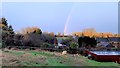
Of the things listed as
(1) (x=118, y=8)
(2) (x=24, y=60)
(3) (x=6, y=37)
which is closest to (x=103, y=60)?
(1) (x=118, y=8)

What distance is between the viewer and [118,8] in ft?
20.9

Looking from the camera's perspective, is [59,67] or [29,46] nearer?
[59,67]

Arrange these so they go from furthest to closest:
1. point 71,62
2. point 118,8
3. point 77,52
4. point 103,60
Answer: point 77,52 < point 118,8 < point 103,60 < point 71,62

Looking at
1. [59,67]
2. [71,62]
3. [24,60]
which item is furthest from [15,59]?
[71,62]

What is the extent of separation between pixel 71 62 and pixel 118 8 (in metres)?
2.58

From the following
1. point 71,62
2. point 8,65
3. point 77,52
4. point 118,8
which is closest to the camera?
point 8,65

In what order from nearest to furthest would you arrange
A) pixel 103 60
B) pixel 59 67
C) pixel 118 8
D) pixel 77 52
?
pixel 59 67 < pixel 103 60 < pixel 118 8 < pixel 77 52

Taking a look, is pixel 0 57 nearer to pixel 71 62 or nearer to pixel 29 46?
pixel 71 62

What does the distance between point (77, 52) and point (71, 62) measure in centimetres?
235

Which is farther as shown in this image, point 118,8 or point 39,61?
point 118,8

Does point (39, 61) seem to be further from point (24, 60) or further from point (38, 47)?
point (38, 47)

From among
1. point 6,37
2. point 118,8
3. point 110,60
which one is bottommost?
point 110,60

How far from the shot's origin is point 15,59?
4.03 metres

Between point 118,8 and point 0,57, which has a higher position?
point 118,8
